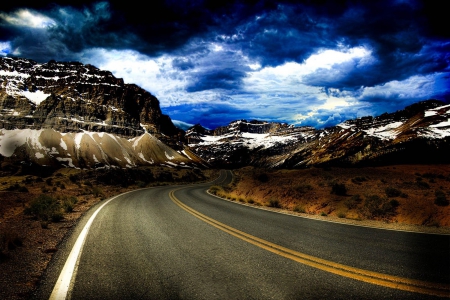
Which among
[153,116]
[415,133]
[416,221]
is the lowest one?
[416,221]

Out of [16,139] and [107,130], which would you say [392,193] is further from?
[107,130]

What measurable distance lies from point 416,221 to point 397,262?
8.78 metres

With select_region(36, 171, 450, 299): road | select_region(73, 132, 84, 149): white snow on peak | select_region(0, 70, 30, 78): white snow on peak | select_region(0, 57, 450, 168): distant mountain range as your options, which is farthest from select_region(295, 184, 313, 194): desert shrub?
select_region(0, 70, 30, 78): white snow on peak

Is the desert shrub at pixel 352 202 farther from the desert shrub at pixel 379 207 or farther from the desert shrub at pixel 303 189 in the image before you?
the desert shrub at pixel 303 189

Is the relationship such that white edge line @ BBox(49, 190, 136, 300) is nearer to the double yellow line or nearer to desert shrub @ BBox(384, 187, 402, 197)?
the double yellow line

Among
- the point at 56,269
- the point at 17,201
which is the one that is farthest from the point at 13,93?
the point at 56,269

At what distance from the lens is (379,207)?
1249cm

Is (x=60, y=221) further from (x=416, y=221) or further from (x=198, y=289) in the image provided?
(x=416, y=221)

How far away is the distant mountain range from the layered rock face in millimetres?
403

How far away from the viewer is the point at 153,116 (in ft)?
625

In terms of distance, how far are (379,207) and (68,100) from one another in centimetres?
15701

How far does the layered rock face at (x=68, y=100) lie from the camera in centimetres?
12044

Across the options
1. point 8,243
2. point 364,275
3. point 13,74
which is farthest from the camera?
point 13,74

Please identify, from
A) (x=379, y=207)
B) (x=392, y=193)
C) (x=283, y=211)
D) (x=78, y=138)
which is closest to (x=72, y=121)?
(x=78, y=138)
